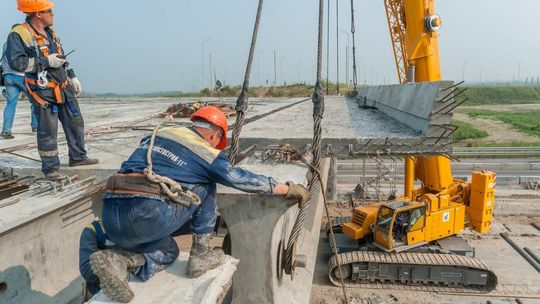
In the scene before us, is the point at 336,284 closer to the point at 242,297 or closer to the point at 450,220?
the point at 450,220

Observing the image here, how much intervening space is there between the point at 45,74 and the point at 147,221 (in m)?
2.77

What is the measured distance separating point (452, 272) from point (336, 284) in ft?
8.59

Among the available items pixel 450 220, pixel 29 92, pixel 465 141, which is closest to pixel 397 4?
pixel 450 220

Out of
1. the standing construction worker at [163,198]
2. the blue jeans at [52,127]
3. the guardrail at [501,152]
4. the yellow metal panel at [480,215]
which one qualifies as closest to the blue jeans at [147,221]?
the standing construction worker at [163,198]

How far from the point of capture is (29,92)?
4617mm

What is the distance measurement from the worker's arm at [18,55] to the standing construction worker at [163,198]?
7.12 feet

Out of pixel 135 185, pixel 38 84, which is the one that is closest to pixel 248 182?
pixel 135 185

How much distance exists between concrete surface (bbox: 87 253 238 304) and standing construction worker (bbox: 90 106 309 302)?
0.07 m

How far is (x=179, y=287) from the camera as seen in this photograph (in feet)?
10.00

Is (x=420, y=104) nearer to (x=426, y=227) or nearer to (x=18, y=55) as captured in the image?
(x=426, y=227)

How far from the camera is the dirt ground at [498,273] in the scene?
8.88 metres

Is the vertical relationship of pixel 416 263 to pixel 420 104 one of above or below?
below

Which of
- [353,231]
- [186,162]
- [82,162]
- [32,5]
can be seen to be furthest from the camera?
[353,231]

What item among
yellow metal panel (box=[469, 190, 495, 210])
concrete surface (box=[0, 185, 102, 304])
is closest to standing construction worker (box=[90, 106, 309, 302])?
concrete surface (box=[0, 185, 102, 304])
